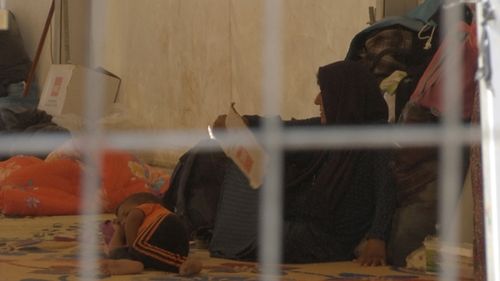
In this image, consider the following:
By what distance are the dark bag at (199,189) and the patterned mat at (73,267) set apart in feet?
0.63

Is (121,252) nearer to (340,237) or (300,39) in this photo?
(340,237)

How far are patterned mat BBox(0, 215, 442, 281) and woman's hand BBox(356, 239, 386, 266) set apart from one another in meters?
0.04

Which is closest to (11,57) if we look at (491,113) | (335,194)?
(335,194)

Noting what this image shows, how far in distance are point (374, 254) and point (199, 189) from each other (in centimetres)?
90

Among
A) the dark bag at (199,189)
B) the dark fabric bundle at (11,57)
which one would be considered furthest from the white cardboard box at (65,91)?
the dark bag at (199,189)

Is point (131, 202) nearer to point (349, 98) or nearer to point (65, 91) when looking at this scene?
point (349, 98)

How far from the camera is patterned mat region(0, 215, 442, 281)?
3.94 meters

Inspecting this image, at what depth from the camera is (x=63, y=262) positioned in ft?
13.7

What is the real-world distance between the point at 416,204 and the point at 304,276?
55 centimetres

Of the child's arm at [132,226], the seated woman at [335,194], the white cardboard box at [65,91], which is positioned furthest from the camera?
the white cardboard box at [65,91]

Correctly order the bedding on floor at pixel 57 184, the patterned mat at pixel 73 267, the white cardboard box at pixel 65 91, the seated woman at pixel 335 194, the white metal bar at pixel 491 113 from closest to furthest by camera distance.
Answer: the white metal bar at pixel 491 113 → the patterned mat at pixel 73 267 → the seated woman at pixel 335 194 → the bedding on floor at pixel 57 184 → the white cardboard box at pixel 65 91

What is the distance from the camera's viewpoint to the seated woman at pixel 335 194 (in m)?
4.35

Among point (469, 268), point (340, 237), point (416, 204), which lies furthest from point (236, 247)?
point (469, 268)

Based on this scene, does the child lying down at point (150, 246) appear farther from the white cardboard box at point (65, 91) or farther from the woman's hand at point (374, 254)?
the white cardboard box at point (65, 91)
